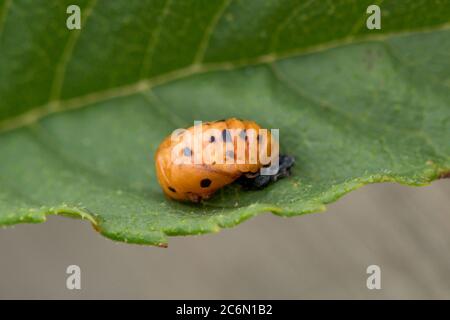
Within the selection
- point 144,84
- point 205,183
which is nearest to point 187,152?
point 205,183

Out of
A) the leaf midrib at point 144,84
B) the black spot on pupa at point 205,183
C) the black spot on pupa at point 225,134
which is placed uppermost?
the leaf midrib at point 144,84

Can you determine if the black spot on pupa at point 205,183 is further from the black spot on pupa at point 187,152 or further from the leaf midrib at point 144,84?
the leaf midrib at point 144,84

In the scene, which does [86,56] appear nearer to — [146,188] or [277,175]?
[146,188]

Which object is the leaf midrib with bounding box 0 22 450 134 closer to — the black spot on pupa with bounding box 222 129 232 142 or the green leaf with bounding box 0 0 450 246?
the green leaf with bounding box 0 0 450 246

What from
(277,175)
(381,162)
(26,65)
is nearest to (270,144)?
(277,175)

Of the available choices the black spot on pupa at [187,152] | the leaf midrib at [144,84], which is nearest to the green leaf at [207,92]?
the leaf midrib at [144,84]

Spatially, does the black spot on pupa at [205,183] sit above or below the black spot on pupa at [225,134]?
below

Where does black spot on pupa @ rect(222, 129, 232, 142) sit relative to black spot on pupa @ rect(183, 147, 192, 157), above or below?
above

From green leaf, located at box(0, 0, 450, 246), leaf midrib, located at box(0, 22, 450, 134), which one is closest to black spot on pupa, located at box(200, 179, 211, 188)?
green leaf, located at box(0, 0, 450, 246)
